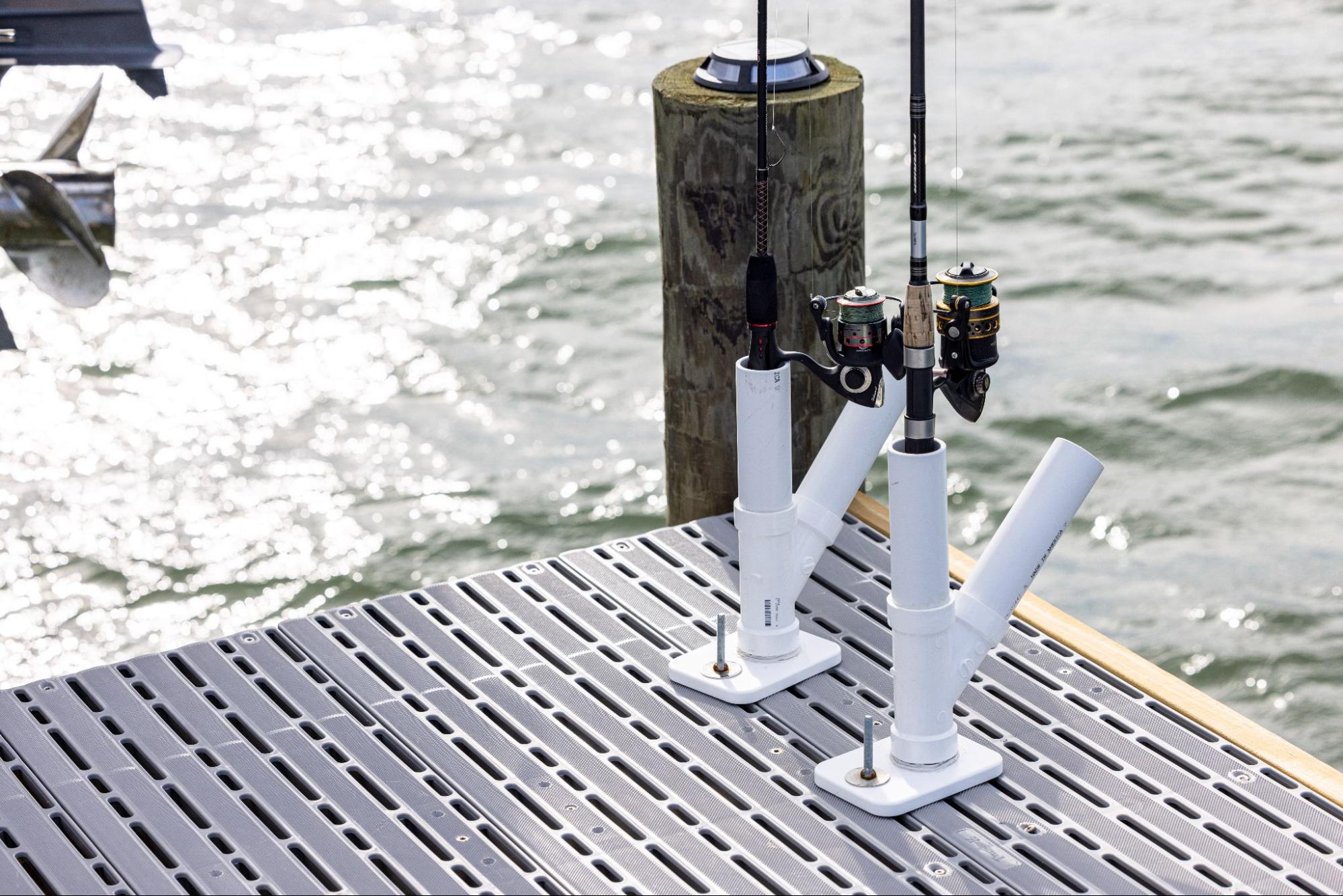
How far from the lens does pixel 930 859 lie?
329 cm

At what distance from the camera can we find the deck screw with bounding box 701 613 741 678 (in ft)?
12.7

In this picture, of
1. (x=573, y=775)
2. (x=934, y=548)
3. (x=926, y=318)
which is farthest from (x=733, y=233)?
(x=573, y=775)

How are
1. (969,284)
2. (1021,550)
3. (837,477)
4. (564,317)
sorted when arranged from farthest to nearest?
1. (564,317)
2. (837,477)
3. (1021,550)
4. (969,284)

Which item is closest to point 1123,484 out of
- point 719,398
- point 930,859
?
point 719,398

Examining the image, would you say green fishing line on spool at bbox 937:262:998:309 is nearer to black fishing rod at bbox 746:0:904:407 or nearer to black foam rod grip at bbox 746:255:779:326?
black fishing rod at bbox 746:0:904:407

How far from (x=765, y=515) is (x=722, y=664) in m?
0.31

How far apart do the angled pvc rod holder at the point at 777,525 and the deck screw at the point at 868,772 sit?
1.24 feet

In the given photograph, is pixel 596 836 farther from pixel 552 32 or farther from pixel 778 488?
pixel 552 32

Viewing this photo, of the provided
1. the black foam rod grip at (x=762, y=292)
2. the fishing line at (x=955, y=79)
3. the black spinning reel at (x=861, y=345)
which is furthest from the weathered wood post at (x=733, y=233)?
the fishing line at (x=955, y=79)

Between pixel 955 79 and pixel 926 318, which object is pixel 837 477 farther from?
pixel 955 79

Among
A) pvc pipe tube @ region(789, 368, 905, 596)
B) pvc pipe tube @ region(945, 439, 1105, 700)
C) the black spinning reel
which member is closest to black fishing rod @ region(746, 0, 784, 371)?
the black spinning reel

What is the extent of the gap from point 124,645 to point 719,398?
2.60m

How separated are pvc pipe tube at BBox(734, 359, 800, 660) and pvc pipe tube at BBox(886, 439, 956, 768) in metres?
0.40

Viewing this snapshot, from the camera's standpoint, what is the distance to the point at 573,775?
357cm
